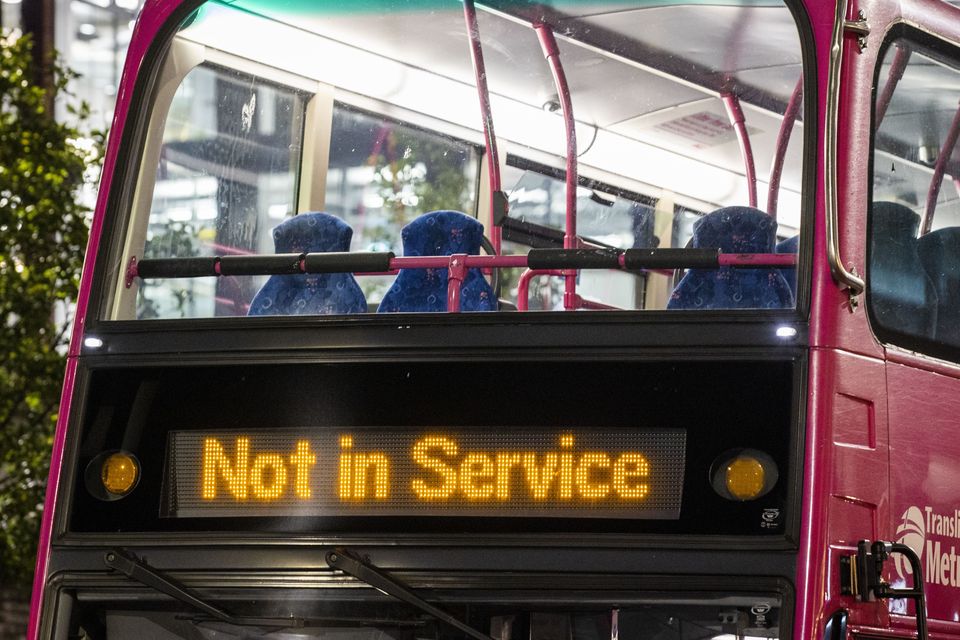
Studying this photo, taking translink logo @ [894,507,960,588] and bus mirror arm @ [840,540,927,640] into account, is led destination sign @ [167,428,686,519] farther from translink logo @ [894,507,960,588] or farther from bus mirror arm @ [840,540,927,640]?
translink logo @ [894,507,960,588]

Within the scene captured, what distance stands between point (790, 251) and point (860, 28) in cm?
61

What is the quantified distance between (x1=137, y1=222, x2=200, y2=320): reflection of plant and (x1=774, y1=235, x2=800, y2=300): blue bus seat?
1.63 meters

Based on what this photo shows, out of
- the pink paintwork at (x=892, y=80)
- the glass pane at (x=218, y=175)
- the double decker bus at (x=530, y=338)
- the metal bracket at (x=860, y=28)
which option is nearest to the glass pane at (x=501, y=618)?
the double decker bus at (x=530, y=338)

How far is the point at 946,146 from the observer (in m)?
4.27

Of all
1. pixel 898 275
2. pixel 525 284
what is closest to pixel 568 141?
pixel 525 284

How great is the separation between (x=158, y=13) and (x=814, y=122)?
1964 millimetres

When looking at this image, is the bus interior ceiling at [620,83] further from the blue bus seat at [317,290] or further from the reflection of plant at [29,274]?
the reflection of plant at [29,274]

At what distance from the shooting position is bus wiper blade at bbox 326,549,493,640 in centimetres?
→ 373

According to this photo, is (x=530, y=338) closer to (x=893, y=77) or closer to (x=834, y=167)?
(x=834, y=167)

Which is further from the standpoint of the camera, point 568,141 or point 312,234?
point 312,234

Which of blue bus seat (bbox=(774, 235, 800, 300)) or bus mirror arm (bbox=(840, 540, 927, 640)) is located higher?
blue bus seat (bbox=(774, 235, 800, 300))

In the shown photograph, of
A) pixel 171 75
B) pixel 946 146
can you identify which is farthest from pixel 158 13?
pixel 946 146

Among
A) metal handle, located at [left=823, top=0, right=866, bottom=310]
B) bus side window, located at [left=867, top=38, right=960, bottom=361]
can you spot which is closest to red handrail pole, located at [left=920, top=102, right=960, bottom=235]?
bus side window, located at [left=867, top=38, right=960, bottom=361]

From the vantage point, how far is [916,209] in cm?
407
